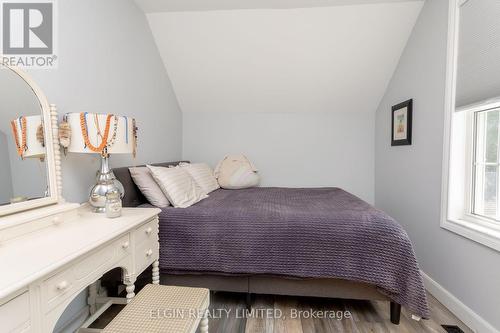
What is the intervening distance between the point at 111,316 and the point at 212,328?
708mm

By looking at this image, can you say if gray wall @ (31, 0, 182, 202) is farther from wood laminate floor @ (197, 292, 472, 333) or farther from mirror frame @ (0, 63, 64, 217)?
wood laminate floor @ (197, 292, 472, 333)

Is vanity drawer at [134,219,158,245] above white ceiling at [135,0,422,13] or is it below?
below

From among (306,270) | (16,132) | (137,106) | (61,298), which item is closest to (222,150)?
(137,106)

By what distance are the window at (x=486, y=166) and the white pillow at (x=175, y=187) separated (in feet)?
6.87

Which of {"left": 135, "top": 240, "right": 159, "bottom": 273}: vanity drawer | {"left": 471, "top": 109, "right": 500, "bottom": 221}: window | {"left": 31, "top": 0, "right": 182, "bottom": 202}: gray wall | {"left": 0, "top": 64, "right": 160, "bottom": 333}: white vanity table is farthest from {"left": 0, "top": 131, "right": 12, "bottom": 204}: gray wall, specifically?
{"left": 471, "top": 109, "right": 500, "bottom": 221}: window

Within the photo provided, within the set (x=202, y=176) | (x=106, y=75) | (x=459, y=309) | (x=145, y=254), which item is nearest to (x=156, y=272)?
(x=145, y=254)

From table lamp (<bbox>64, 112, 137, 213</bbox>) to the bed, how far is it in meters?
0.34

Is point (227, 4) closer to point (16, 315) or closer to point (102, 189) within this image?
point (102, 189)

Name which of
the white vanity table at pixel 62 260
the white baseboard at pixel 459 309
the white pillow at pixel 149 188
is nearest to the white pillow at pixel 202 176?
the white pillow at pixel 149 188

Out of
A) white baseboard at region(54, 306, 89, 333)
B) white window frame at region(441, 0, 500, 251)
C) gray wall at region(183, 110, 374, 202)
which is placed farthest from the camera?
gray wall at region(183, 110, 374, 202)

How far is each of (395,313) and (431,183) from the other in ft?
3.58

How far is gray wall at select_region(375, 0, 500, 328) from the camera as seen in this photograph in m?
1.63

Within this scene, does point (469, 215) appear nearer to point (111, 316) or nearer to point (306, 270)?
point (306, 270)

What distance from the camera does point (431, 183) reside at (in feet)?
7.04
